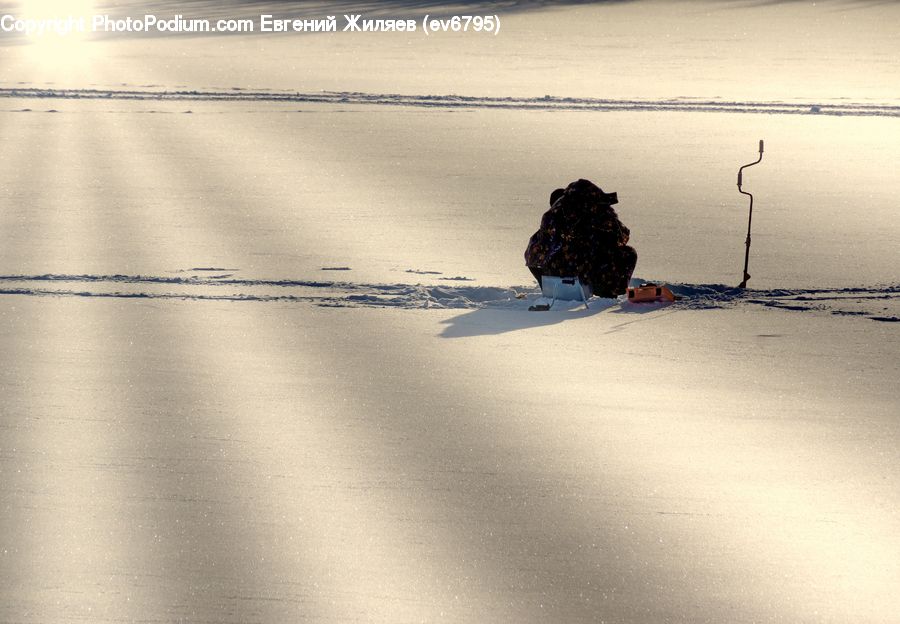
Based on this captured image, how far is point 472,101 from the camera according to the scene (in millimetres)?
19188

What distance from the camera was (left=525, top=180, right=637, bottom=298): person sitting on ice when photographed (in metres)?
7.14

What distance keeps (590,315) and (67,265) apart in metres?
3.16

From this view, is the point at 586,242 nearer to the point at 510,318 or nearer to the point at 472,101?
the point at 510,318

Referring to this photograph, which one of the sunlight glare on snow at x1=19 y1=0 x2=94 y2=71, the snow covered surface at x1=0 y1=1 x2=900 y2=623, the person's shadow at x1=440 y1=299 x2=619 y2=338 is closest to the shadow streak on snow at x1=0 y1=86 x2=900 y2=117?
the snow covered surface at x1=0 y1=1 x2=900 y2=623

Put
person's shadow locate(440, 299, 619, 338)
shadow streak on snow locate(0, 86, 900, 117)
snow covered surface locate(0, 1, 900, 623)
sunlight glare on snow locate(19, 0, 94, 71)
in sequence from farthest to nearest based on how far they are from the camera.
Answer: sunlight glare on snow locate(19, 0, 94, 71) < shadow streak on snow locate(0, 86, 900, 117) < person's shadow locate(440, 299, 619, 338) < snow covered surface locate(0, 1, 900, 623)

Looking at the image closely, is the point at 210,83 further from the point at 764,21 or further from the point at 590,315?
the point at 764,21

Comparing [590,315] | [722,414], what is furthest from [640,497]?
[590,315]

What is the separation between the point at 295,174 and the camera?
12344mm

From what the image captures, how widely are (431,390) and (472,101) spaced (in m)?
13.9

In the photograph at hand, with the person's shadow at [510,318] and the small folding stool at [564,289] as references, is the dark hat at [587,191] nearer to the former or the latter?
the small folding stool at [564,289]

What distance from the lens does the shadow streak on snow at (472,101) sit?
60.1 feet

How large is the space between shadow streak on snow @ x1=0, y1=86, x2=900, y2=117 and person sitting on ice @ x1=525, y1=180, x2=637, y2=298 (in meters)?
11.1

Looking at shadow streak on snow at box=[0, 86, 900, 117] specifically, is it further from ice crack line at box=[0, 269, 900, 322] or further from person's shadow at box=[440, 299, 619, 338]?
person's shadow at box=[440, 299, 619, 338]

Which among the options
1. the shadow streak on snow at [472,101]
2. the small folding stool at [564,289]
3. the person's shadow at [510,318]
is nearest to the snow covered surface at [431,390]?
the person's shadow at [510,318]
